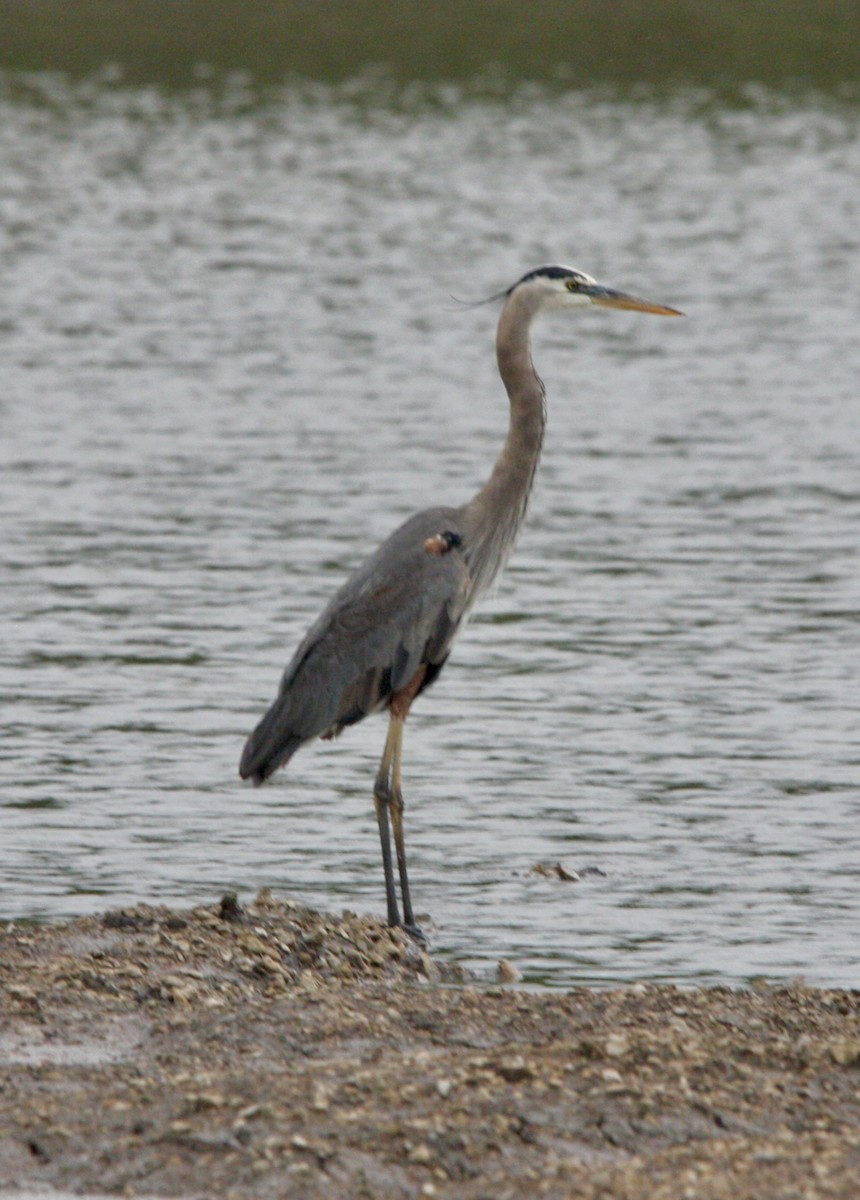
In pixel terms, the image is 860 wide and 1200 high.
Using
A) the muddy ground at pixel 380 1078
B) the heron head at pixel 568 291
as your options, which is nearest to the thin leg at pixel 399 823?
the muddy ground at pixel 380 1078

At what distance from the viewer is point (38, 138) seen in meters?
42.9

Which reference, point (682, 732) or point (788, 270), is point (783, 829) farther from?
point (788, 270)

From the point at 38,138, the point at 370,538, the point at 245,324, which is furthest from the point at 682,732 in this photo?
the point at 38,138

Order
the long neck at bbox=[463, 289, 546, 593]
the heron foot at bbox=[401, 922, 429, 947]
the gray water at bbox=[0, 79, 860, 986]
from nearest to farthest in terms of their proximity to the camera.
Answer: the heron foot at bbox=[401, 922, 429, 947], the long neck at bbox=[463, 289, 546, 593], the gray water at bbox=[0, 79, 860, 986]

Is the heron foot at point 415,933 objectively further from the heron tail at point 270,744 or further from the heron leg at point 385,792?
the heron tail at point 270,744

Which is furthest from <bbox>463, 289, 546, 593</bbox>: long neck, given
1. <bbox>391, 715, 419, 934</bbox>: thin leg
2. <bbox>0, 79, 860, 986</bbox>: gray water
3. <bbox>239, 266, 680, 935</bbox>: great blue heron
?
<bbox>0, 79, 860, 986</bbox>: gray water

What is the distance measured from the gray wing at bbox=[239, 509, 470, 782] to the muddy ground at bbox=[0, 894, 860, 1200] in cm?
94

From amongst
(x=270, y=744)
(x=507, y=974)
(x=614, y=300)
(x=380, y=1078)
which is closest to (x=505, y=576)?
(x=614, y=300)

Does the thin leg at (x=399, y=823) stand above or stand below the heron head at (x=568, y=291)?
below

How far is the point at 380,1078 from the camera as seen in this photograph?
6.73 meters

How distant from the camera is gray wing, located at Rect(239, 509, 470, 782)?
9.34 m

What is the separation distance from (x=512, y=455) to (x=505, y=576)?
6.10 metres

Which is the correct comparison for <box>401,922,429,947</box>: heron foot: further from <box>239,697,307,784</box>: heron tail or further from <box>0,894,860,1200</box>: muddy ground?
<box>239,697,307,784</box>: heron tail

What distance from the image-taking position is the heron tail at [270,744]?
30.5 feet
